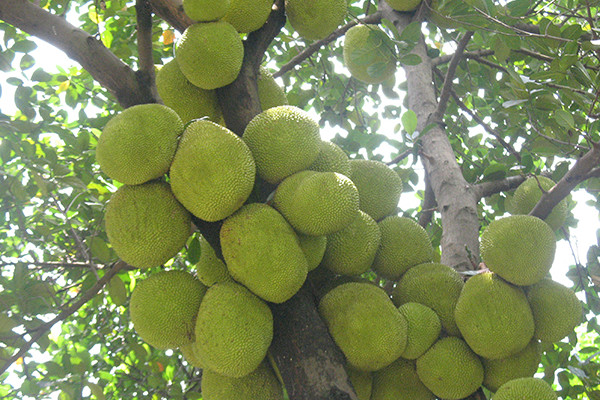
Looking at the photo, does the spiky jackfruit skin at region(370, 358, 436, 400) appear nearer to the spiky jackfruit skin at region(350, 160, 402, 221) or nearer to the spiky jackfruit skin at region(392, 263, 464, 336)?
the spiky jackfruit skin at region(392, 263, 464, 336)

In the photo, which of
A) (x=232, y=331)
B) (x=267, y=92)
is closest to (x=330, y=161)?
(x=267, y=92)

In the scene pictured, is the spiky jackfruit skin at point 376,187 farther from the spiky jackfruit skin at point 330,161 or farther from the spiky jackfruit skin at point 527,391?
the spiky jackfruit skin at point 527,391

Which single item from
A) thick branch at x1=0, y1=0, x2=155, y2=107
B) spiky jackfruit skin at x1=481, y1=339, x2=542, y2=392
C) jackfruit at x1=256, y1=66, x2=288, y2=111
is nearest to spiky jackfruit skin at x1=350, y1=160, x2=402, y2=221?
jackfruit at x1=256, y1=66, x2=288, y2=111

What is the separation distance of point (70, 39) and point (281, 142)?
2.35 feet

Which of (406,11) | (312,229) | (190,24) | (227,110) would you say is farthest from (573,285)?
(190,24)

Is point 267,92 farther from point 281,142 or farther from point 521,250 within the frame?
point 521,250

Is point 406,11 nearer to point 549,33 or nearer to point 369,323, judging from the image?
point 549,33

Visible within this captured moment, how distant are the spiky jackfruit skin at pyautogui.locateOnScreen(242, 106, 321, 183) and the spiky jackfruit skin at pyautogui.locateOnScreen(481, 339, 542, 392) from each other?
2.79 ft

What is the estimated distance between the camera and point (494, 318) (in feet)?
5.01

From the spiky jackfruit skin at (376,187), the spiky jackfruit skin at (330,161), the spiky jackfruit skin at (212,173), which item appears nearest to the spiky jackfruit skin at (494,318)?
the spiky jackfruit skin at (376,187)

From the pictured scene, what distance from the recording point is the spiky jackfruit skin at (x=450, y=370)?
1.52 m

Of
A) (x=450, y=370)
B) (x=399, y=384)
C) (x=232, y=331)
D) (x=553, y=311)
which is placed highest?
(x=232, y=331)

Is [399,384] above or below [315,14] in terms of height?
below

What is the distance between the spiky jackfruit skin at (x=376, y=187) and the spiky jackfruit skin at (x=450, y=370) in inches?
21.3
